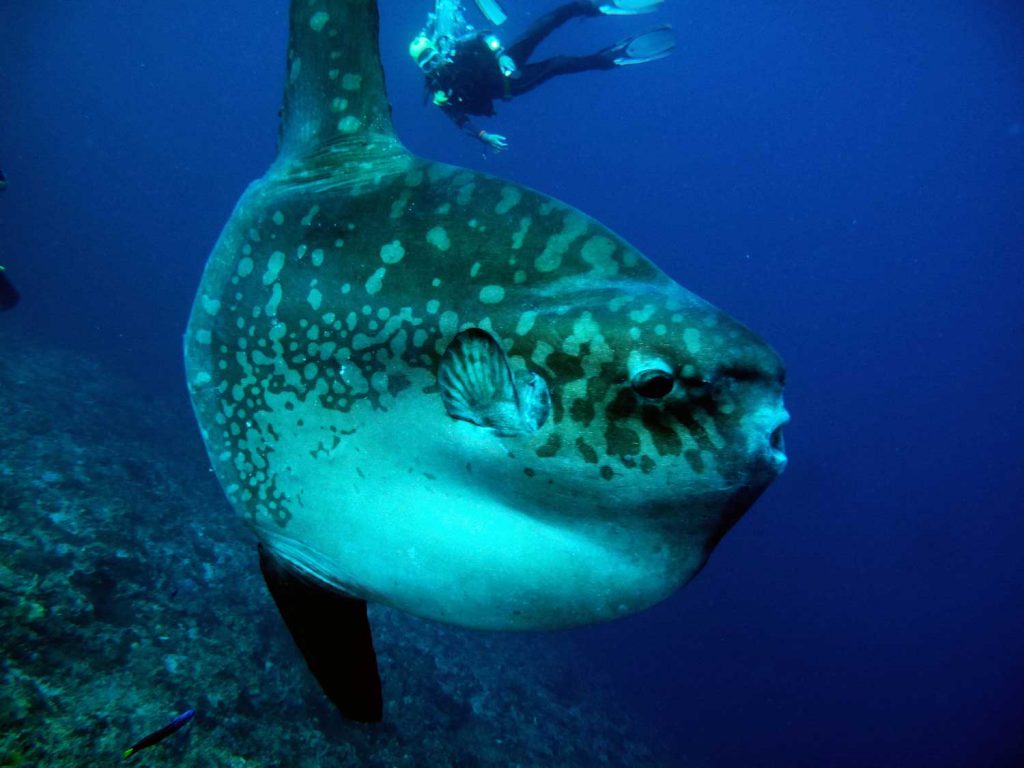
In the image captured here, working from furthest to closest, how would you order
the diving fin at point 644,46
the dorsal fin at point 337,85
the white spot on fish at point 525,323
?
the diving fin at point 644,46
the dorsal fin at point 337,85
the white spot on fish at point 525,323

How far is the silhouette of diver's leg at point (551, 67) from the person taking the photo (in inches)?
509

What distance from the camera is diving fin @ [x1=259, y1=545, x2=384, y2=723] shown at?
1786 millimetres

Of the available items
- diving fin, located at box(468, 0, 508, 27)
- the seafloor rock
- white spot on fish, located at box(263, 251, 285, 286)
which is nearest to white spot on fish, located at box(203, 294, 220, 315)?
white spot on fish, located at box(263, 251, 285, 286)

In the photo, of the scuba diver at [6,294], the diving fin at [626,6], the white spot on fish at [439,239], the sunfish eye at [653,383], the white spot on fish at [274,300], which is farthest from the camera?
the diving fin at [626,6]

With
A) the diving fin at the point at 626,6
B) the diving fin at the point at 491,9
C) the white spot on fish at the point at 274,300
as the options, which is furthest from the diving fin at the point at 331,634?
the diving fin at the point at 626,6

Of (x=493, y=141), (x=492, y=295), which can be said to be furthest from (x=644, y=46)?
(x=492, y=295)

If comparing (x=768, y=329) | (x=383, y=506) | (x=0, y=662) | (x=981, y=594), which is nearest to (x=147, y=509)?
(x=0, y=662)

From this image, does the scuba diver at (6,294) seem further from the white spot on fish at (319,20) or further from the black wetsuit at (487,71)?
the white spot on fish at (319,20)

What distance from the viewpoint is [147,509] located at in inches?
280

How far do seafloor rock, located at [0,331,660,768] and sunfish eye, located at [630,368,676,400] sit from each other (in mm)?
3959

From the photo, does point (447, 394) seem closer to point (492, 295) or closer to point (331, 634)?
point (492, 295)

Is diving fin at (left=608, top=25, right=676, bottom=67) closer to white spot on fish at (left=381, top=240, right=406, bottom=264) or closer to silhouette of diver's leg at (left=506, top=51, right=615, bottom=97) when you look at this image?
silhouette of diver's leg at (left=506, top=51, right=615, bottom=97)

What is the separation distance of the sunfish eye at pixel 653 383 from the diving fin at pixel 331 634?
1.19 meters

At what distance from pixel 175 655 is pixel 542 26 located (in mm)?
15244
